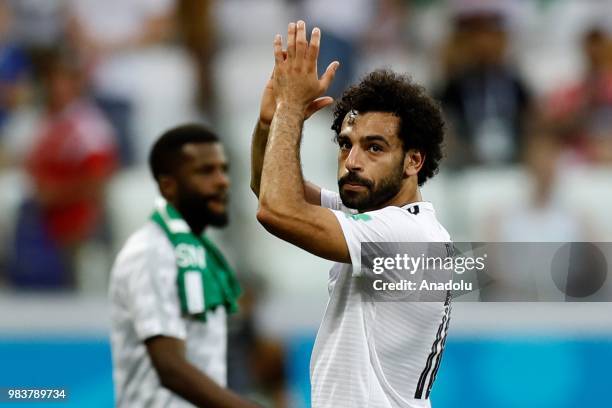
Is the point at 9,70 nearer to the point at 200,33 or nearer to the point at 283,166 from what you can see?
the point at 200,33

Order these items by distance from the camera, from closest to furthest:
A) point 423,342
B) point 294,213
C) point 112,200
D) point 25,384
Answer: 1. point 294,213
2. point 423,342
3. point 25,384
4. point 112,200

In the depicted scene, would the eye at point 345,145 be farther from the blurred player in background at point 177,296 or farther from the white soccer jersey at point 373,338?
the blurred player in background at point 177,296

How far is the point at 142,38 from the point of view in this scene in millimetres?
8953

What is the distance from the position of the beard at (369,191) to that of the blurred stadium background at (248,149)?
2.91 metres

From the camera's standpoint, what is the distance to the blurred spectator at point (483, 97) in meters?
8.05

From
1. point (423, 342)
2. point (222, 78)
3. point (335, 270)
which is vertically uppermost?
point (222, 78)

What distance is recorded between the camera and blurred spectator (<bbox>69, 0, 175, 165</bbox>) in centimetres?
871

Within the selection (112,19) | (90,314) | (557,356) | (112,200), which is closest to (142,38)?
(112,19)

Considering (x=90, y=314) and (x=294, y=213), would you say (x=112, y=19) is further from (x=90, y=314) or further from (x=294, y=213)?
(x=294, y=213)

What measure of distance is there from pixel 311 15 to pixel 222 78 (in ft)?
2.84

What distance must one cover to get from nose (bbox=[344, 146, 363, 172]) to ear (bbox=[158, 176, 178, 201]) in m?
1.77

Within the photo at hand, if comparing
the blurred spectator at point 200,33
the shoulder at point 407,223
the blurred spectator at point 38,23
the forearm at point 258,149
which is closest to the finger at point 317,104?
the forearm at point 258,149

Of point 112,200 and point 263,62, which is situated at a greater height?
point 263,62

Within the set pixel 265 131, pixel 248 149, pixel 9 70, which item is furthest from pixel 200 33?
pixel 265 131
